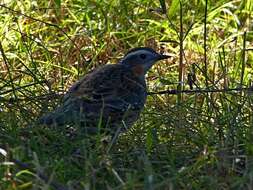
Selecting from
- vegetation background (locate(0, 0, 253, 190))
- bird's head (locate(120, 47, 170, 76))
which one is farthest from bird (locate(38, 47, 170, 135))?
vegetation background (locate(0, 0, 253, 190))

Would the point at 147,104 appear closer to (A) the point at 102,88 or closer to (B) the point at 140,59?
(B) the point at 140,59

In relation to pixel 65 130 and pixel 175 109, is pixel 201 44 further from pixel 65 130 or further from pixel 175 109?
pixel 65 130

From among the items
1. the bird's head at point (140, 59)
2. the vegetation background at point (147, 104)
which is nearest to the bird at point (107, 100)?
the bird's head at point (140, 59)

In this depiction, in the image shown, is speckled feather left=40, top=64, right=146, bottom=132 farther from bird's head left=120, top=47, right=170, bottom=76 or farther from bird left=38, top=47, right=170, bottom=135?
bird's head left=120, top=47, right=170, bottom=76

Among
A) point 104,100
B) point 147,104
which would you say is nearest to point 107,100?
point 104,100

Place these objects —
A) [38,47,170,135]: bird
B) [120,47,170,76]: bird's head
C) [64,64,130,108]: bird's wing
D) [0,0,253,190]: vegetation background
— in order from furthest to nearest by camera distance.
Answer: [120,47,170,76]: bird's head
[64,64,130,108]: bird's wing
[38,47,170,135]: bird
[0,0,253,190]: vegetation background

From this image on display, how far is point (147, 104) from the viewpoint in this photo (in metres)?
6.38

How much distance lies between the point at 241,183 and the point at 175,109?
1415 mm

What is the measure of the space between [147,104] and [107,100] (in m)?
0.69

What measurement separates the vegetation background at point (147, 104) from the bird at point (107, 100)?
0.37ft

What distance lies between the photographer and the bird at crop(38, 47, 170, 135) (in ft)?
17.7

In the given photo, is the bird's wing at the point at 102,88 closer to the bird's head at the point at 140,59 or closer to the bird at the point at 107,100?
the bird at the point at 107,100

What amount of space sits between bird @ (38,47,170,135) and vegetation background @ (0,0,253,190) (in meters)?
0.11

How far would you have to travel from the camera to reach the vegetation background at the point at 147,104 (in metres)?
4.66
